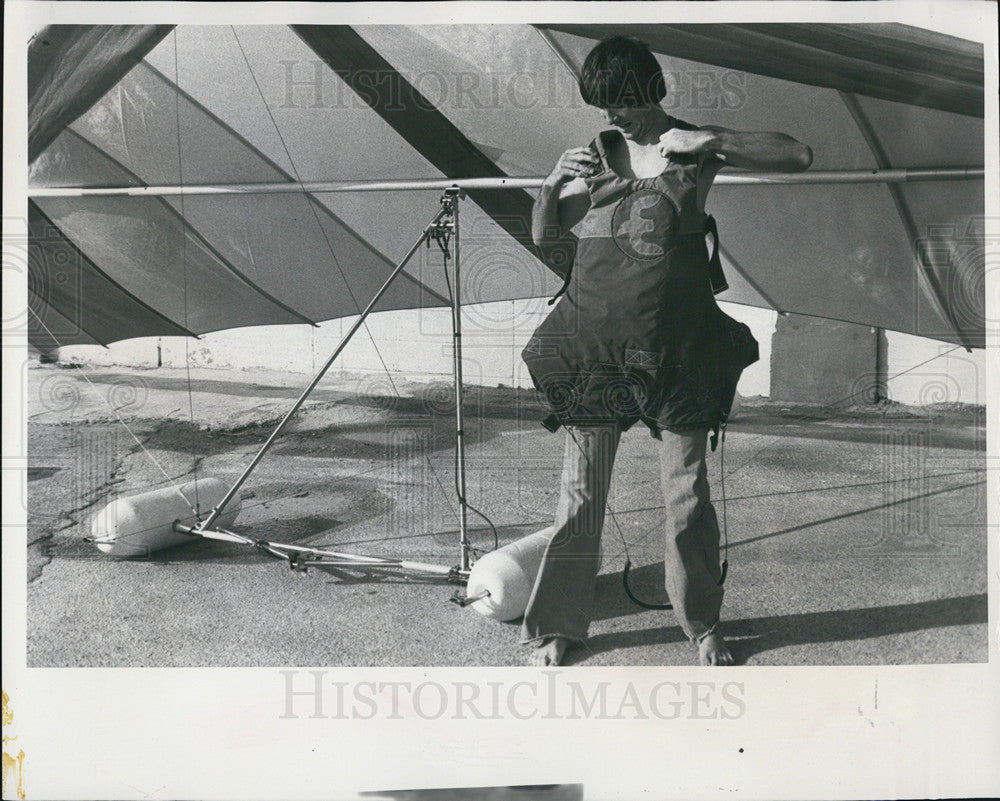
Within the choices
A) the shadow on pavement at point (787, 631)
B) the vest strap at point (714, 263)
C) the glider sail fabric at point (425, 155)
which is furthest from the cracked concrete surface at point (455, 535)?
the vest strap at point (714, 263)

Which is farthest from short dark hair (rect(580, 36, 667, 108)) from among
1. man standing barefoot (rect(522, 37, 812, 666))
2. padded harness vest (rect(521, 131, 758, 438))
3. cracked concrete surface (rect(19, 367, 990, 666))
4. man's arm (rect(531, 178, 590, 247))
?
cracked concrete surface (rect(19, 367, 990, 666))

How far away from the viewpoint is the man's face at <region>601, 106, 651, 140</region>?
2525 mm

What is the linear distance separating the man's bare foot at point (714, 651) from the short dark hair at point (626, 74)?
60.8 inches

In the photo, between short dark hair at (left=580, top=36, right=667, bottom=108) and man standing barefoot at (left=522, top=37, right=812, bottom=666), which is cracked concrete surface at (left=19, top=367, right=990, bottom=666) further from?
short dark hair at (left=580, top=36, right=667, bottom=108)

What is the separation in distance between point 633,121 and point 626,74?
14 cm

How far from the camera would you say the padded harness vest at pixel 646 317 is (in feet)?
8.23

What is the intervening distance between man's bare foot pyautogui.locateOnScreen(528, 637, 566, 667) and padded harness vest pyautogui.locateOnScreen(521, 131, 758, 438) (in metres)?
0.64

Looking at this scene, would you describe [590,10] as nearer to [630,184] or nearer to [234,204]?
[630,184]

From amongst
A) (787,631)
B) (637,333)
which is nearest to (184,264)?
(637,333)

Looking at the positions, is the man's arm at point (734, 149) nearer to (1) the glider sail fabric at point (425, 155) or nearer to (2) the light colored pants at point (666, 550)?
(1) the glider sail fabric at point (425, 155)

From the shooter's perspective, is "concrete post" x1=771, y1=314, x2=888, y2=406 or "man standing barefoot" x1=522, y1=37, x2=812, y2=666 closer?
"man standing barefoot" x1=522, y1=37, x2=812, y2=666

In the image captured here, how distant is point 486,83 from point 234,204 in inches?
34.5

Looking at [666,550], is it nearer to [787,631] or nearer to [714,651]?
[714,651]

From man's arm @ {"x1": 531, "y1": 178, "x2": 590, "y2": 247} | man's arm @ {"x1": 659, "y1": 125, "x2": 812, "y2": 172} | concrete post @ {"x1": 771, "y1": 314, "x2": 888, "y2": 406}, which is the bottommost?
concrete post @ {"x1": 771, "y1": 314, "x2": 888, "y2": 406}
